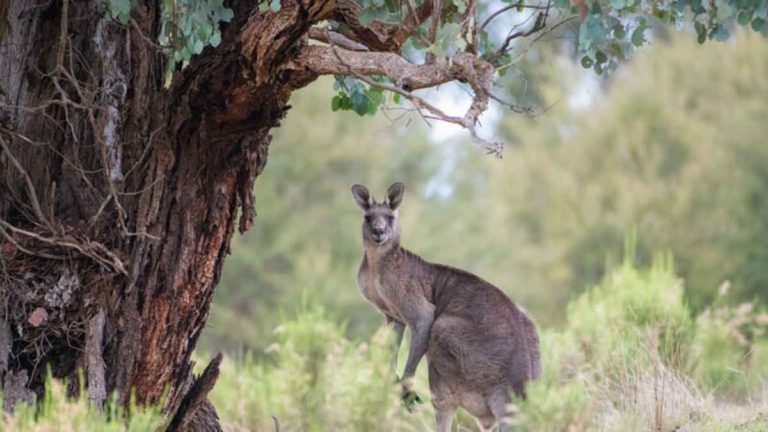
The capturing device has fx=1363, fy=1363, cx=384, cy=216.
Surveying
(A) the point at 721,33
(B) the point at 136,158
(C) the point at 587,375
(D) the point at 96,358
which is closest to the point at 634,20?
(A) the point at 721,33

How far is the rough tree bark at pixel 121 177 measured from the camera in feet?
22.9

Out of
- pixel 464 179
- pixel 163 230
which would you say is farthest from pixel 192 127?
pixel 464 179

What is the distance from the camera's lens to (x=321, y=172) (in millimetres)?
30797

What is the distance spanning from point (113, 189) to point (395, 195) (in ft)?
10.9

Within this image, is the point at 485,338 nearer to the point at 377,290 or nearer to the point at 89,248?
the point at 377,290

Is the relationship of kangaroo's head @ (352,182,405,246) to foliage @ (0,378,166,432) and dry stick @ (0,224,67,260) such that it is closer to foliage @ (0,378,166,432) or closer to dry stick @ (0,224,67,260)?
dry stick @ (0,224,67,260)

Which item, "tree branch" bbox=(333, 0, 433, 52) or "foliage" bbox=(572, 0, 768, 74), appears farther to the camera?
"tree branch" bbox=(333, 0, 433, 52)

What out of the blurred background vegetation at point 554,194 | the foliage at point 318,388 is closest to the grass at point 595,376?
the foliage at point 318,388

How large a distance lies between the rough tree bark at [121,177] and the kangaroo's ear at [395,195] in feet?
8.04

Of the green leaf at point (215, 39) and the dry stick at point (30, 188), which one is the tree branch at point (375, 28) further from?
the dry stick at point (30, 188)

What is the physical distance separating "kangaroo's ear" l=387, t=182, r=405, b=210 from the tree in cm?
246

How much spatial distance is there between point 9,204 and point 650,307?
5298mm

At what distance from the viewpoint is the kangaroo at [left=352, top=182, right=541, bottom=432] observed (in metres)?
8.56

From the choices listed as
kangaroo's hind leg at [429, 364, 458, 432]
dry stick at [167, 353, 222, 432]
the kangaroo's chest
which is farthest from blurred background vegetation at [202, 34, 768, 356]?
dry stick at [167, 353, 222, 432]
